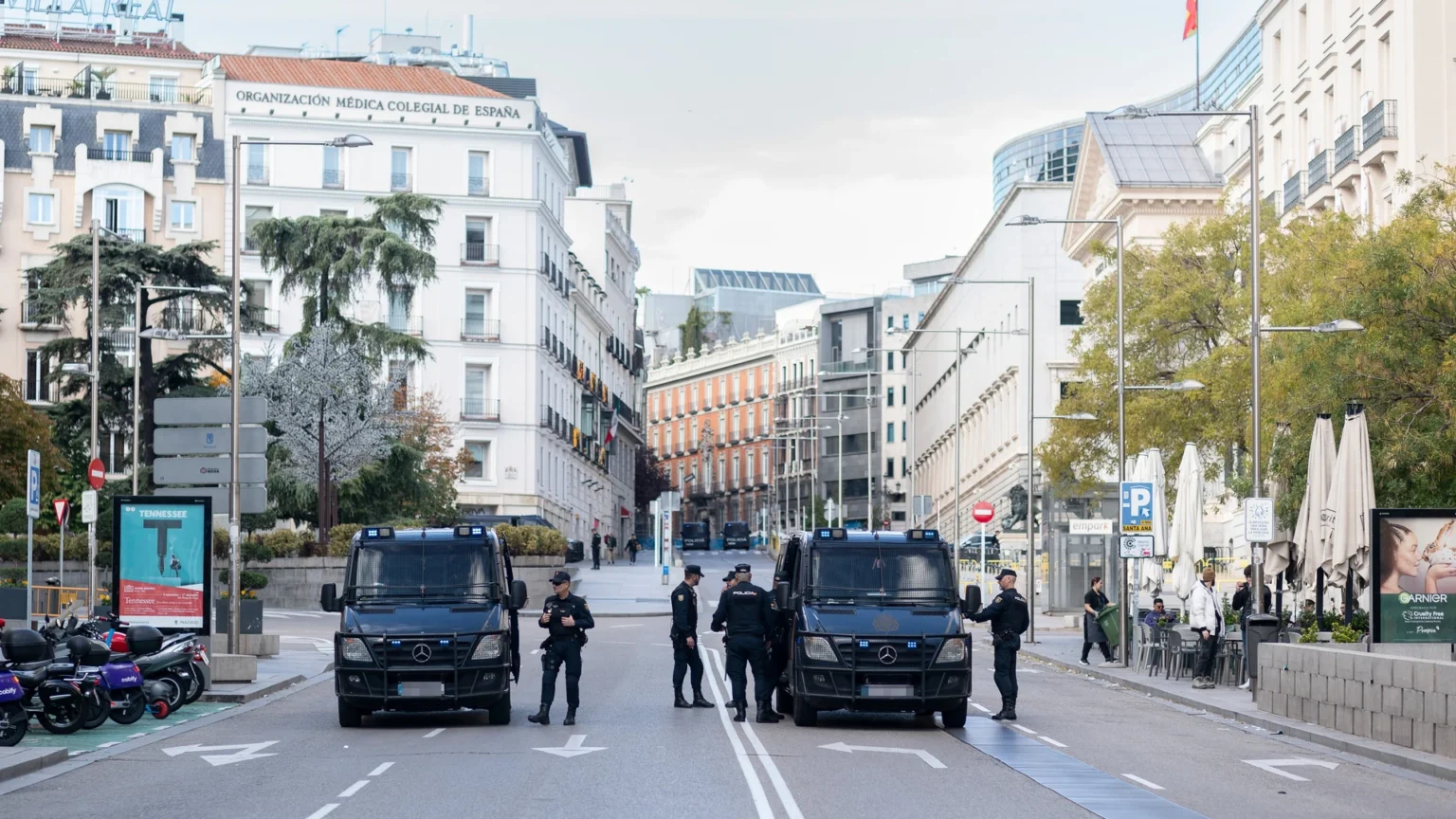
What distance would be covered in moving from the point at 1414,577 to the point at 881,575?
21.1ft

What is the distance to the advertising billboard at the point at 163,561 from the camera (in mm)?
27312

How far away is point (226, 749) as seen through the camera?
794 inches

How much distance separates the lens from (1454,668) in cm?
1886

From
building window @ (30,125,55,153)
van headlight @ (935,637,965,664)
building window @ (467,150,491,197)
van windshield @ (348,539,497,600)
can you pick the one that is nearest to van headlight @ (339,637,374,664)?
van windshield @ (348,539,497,600)

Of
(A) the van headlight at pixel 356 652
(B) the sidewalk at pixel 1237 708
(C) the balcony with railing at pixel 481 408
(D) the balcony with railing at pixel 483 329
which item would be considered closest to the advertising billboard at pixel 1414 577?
(B) the sidewalk at pixel 1237 708

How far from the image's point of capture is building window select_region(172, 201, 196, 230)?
273 feet

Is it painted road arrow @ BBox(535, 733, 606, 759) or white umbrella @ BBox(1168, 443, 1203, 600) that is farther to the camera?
white umbrella @ BBox(1168, 443, 1203, 600)

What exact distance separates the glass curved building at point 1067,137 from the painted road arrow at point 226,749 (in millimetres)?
76608

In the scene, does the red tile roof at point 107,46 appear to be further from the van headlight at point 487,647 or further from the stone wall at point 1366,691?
the stone wall at point 1366,691

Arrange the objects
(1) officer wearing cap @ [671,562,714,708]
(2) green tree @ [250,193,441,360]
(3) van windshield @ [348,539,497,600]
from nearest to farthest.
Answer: (3) van windshield @ [348,539,497,600], (1) officer wearing cap @ [671,562,714,708], (2) green tree @ [250,193,441,360]

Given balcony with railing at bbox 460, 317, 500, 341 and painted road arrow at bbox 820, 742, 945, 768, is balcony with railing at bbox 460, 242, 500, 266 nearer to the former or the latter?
balcony with railing at bbox 460, 317, 500, 341

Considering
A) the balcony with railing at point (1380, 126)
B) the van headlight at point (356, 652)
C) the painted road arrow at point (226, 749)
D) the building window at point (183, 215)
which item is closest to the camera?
the painted road arrow at point (226, 749)

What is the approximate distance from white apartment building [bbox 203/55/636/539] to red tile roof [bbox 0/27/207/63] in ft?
14.0

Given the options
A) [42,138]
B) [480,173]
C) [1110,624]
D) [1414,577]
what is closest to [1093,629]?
[1110,624]
